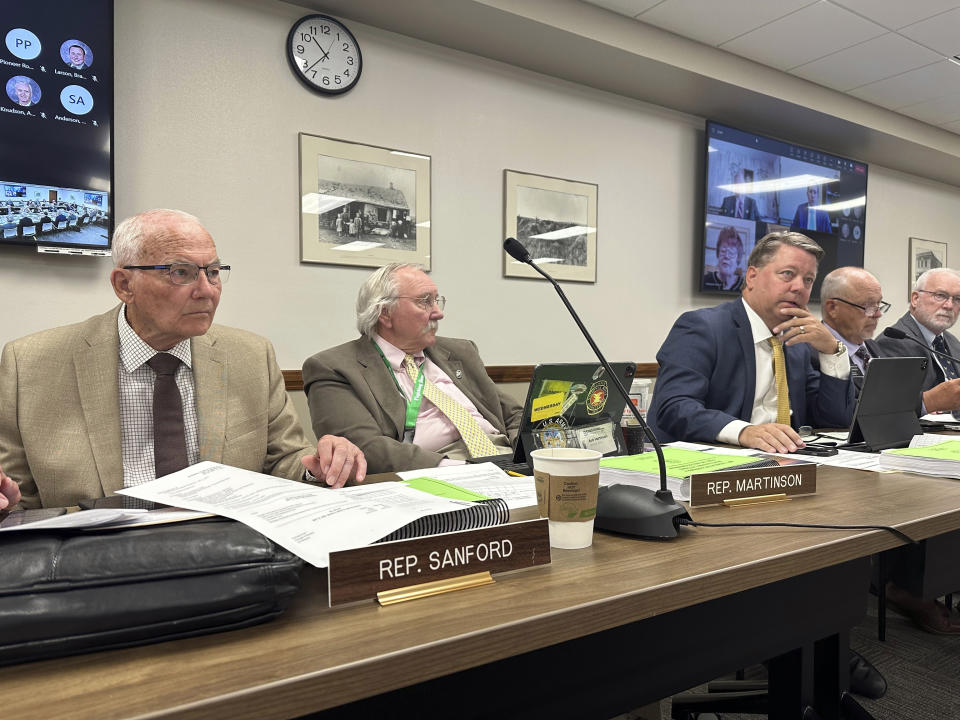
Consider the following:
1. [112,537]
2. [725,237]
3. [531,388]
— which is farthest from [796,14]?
[112,537]

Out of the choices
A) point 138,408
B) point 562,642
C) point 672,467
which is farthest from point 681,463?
point 138,408

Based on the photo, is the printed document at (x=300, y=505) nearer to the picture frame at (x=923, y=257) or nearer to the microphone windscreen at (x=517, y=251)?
the microphone windscreen at (x=517, y=251)

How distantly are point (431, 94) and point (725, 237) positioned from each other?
205 centimetres

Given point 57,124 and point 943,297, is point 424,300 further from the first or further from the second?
point 943,297

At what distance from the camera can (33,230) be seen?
2312 millimetres

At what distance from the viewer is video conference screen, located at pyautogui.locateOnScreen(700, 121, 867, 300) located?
4.17 meters

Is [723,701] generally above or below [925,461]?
below

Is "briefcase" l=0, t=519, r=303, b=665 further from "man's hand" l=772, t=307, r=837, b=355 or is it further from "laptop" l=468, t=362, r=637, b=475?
"man's hand" l=772, t=307, r=837, b=355

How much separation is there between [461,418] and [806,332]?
1059 millimetres

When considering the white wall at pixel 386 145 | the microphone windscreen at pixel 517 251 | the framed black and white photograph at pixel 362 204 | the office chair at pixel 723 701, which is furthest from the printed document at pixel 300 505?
the framed black and white photograph at pixel 362 204

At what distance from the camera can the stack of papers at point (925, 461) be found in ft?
4.39

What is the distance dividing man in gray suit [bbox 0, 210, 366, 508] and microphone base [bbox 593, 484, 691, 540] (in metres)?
0.55

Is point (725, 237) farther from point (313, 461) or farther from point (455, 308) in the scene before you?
point (313, 461)

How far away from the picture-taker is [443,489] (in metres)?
0.96
